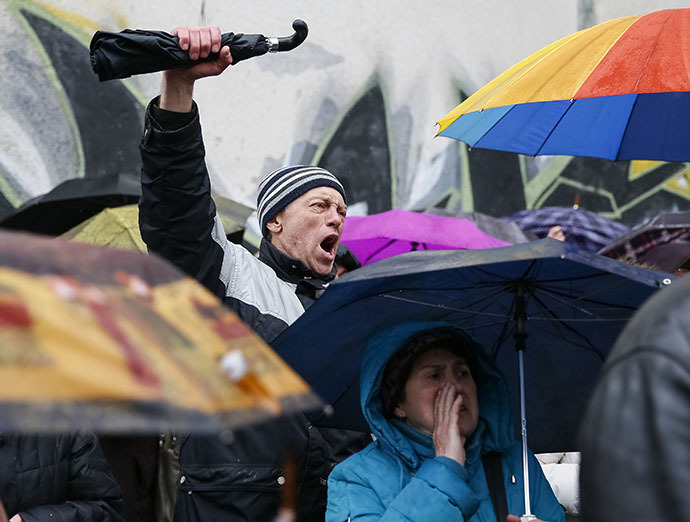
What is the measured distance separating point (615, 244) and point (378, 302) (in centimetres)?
374

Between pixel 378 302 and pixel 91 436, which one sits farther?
pixel 91 436

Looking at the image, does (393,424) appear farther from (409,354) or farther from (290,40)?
(290,40)

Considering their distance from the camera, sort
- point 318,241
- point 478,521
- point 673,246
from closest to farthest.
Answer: point 478,521
point 318,241
point 673,246

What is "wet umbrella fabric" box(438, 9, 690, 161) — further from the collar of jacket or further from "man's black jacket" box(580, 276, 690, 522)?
"man's black jacket" box(580, 276, 690, 522)

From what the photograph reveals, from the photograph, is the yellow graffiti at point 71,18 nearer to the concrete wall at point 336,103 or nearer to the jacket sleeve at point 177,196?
the concrete wall at point 336,103

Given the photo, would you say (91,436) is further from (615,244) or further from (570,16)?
(570,16)

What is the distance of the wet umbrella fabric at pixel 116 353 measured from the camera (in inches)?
37.7

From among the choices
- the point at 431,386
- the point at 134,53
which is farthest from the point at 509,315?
the point at 134,53

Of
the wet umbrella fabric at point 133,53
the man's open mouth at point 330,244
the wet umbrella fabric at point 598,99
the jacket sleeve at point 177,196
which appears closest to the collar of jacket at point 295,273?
the man's open mouth at point 330,244

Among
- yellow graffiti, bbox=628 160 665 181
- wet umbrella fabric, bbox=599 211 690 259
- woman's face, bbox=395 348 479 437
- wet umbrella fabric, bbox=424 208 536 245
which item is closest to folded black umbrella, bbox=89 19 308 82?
woman's face, bbox=395 348 479 437

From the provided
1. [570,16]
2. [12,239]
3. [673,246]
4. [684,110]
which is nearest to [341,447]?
[684,110]

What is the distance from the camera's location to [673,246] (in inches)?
227

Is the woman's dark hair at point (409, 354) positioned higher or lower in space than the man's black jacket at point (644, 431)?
lower

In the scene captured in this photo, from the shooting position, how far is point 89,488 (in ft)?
10.7
